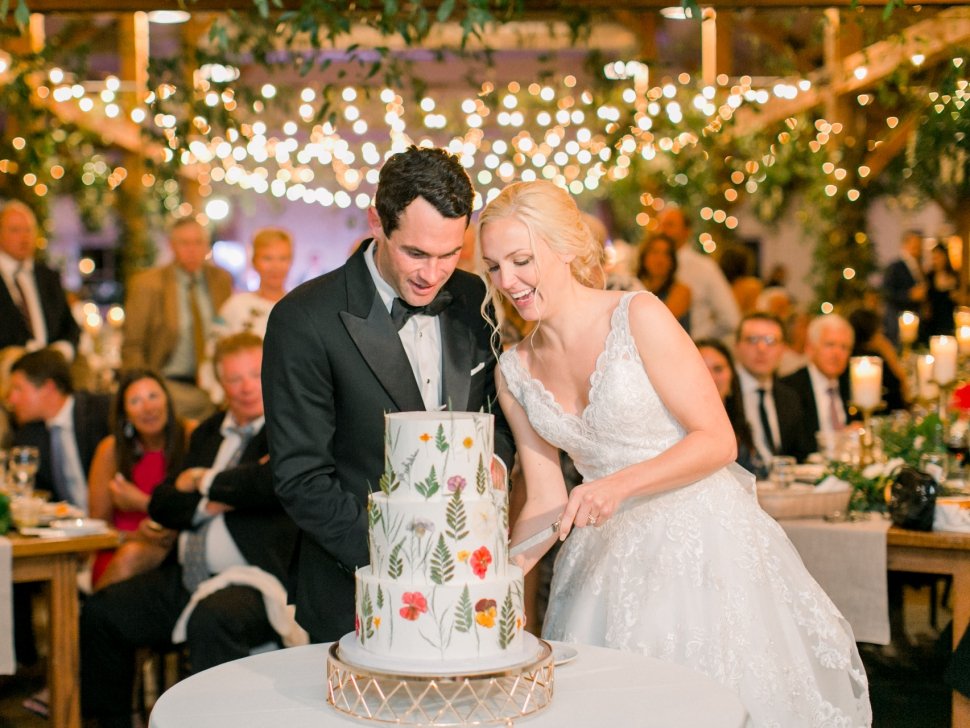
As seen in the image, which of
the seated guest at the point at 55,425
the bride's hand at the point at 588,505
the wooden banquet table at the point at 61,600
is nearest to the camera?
the bride's hand at the point at 588,505

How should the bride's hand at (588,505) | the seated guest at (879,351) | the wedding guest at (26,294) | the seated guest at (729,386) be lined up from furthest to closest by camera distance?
the seated guest at (879,351)
the wedding guest at (26,294)
the seated guest at (729,386)
the bride's hand at (588,505)

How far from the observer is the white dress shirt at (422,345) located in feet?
9.20

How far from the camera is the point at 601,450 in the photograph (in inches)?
114

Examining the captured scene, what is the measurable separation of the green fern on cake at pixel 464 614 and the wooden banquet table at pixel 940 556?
7.91ft

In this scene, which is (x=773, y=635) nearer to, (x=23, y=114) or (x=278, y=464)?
(x=278, y=464)

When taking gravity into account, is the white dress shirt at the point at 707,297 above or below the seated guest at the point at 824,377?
above

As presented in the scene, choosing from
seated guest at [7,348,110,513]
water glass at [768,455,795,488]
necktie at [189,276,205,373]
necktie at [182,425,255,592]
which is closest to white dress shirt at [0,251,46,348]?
necktie at [189,276,205,373]

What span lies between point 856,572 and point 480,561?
7.82 feet

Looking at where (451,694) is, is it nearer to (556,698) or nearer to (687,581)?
(556,698)

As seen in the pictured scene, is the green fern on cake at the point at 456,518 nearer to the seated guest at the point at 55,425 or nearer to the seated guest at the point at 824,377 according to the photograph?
the seated guest at the point at 55,425

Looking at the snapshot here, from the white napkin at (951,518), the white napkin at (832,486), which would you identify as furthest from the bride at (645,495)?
the white napkin at (832,486)

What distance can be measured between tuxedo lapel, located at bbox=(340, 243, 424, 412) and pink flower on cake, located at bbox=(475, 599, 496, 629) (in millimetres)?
773

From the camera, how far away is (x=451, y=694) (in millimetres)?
2033

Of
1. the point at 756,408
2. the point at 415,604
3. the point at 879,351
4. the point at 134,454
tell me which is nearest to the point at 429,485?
the point at 415,604
